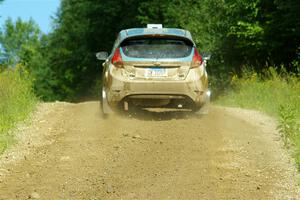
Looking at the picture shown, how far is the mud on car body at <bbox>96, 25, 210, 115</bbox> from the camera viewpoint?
14.0 m

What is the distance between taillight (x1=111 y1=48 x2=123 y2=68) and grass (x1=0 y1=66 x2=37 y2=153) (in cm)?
218

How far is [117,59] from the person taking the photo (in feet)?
46.5


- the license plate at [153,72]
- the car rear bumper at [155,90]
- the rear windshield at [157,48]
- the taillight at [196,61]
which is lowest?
the car rear bumper at [155,90]

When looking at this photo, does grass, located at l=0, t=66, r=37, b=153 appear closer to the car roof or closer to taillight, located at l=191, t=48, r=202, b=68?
the car roof

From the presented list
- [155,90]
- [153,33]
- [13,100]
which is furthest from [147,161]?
[13,100]

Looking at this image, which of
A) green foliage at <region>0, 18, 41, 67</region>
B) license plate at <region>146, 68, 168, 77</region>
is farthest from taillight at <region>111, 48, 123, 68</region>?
green foliage at <region>0, 18, 41, 67</region>

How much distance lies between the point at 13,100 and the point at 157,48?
3544 millimetres

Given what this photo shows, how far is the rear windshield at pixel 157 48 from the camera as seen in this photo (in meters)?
14.2

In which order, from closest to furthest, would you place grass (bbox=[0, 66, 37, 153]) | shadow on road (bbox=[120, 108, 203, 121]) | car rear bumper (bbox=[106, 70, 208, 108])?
1. grass (bbox=[0, 66, 37, 153])
2. car rear bumper (bbox=[106, 70, 208, 108])
3. shadow on road (bbox=[120, 108, 203, 121])

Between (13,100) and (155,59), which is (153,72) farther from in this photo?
(13,100)

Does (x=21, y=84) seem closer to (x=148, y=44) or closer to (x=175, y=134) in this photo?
(x=148, y=44)

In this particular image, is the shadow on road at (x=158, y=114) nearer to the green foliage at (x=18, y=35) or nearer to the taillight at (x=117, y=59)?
the taillight at (x=117, y=59)

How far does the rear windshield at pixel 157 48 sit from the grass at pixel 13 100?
8.45 ft

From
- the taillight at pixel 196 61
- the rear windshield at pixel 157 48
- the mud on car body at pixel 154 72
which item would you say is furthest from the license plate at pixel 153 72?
the taillight at pixel 196 61
